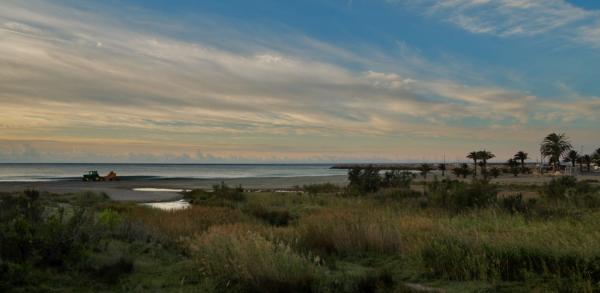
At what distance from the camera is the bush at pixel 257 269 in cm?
797

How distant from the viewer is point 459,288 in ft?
26.4

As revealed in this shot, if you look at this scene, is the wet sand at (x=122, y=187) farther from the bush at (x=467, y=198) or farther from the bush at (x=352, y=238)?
the bush at (x=352, y=238)

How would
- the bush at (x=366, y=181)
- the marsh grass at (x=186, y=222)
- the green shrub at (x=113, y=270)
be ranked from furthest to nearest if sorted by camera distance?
the bush at (x=366, y=181), the marsh grass at (x=186, y=222), the green shrub at (x=113, y=270)

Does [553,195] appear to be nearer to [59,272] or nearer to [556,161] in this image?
[59,272]

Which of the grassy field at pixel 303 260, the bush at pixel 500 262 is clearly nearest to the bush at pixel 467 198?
the grassy field at pixel 303 260

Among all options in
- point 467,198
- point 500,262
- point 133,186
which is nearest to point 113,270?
point 500,262

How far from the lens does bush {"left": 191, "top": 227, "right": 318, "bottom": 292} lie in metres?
7.97

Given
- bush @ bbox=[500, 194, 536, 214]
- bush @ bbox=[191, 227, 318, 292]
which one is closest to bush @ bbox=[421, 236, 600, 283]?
bush @ bbox=[191, 227, 318, 292]

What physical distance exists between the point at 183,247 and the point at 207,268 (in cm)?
349

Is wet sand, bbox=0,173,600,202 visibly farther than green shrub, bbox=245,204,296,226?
Yes

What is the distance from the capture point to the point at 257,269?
816 cm

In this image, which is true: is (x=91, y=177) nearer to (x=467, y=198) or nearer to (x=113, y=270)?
(x=467, y=198)

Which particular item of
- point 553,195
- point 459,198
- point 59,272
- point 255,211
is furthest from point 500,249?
point 553,195

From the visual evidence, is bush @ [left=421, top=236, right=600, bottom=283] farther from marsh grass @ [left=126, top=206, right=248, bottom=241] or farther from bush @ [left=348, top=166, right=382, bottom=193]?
bush @ [left=348, top=166, right=382, bottom=193]
